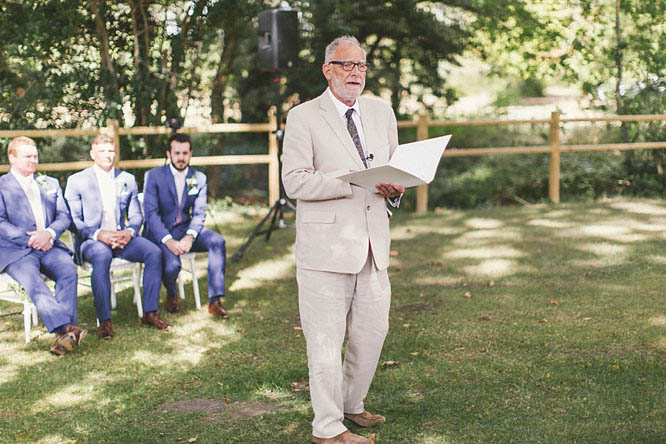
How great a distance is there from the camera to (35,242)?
6113 millimetres

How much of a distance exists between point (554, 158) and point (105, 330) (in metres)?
7.34

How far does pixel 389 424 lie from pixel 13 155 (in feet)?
10.9

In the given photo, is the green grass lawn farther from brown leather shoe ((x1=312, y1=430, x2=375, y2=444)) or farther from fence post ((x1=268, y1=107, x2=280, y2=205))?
fence post ((x1=268, y1=107, x2=280, y2=205))

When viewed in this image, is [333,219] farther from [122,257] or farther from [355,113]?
[122,257]

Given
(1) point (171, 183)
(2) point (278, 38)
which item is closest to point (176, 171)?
(1) point (171, 183)

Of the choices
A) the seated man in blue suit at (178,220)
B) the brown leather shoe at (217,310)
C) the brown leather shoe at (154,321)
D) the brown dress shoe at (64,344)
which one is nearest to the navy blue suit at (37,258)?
the brown dress shoe at (64,344)

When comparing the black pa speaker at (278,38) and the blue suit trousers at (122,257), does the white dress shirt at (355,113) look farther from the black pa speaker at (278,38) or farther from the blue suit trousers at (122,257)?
the black pa speaker at (278,38)

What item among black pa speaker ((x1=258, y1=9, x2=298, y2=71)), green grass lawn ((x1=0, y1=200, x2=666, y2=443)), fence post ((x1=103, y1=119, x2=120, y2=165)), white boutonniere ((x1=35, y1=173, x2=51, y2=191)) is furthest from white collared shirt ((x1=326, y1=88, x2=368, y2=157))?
fence post ((x1=103, y1=119, x2=120, y2=165))

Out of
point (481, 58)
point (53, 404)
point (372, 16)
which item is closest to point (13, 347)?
point (53, 404)

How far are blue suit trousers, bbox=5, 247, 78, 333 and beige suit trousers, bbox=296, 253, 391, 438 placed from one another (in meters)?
2.39

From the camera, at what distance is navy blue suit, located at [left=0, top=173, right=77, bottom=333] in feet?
19.2

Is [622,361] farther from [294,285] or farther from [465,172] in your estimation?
[465,172]

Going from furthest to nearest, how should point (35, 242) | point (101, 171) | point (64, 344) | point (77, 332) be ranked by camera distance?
point (101, 171), point (35, 242), point (77, 332), point (64, 344)

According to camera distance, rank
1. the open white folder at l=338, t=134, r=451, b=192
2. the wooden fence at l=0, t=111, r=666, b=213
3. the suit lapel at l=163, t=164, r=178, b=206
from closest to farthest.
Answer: the open white folder at l=338, t=134, r=451, b=192
the suit lapel at l=163, t=164, r=178, b=206
the wooden fence at l=0, t=111, r=666, b=213
